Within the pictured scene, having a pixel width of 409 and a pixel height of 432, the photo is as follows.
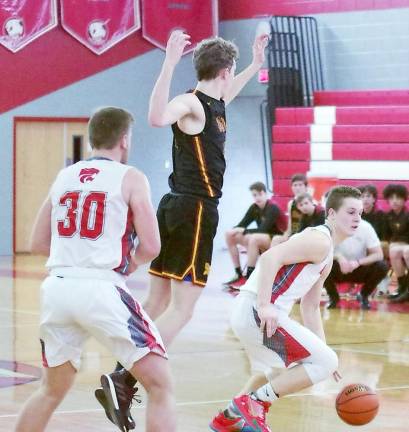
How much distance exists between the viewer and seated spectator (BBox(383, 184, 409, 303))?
41.0 feet

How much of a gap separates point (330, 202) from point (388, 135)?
1134cm

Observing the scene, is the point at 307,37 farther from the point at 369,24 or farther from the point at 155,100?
the point at 155,100

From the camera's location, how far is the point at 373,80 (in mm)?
18375

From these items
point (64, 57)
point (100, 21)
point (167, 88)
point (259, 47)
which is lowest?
point (167, 88)

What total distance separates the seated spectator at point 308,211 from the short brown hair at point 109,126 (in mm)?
7785

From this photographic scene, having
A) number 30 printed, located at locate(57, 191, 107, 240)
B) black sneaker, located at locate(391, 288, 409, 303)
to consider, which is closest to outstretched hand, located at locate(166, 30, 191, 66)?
number 30 printed, located at locate(57, 191, 107, 240)

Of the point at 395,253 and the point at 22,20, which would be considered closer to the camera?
the point at 395,253

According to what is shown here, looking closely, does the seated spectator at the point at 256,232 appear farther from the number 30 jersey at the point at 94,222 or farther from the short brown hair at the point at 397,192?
the number 30 jersey at the point at 94,222

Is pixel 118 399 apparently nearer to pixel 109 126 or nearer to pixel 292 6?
pixel 109 126

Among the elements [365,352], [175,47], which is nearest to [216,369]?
[365,352]

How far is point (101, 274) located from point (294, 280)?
1392 mm

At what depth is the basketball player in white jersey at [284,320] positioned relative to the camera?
5.56 metres

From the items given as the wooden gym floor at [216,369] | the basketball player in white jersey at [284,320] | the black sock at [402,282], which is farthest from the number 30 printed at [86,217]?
the black sock at [402,282]

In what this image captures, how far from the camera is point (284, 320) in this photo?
5.65 metres
